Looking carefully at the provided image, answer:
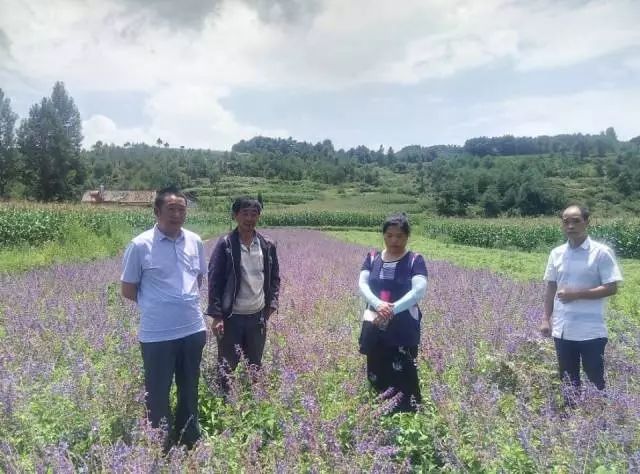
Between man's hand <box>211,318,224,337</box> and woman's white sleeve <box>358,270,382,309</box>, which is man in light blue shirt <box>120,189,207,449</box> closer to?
man's hand <box>211,318,224,337</box>

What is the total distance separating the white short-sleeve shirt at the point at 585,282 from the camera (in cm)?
358

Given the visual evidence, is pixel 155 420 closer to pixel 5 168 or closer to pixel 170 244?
pixel 170 244

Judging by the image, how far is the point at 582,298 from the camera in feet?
11.7

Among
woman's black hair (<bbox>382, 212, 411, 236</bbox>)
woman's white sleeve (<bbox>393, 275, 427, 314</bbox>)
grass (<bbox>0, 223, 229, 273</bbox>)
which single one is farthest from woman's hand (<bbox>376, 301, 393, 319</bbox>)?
grass (<bbox>0, 223, 229, 273</bbox>)

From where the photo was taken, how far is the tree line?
205ft

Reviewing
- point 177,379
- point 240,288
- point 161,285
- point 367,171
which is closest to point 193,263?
point 161,285

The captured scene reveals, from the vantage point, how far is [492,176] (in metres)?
70.2

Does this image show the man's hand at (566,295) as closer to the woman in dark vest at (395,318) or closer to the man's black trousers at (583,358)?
the man's black trousers at (583,358)

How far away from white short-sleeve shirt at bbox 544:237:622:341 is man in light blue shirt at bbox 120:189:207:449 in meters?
2.73

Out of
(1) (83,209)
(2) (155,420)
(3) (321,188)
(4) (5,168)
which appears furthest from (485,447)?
(3) (321,188)

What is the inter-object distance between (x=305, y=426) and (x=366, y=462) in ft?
1.23

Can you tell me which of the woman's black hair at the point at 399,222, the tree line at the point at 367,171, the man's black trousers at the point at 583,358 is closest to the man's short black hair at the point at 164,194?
the woman's black hair at the point at 399,222

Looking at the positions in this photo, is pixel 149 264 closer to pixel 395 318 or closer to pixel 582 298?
pixel 395 318

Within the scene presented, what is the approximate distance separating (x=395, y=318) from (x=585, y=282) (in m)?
1.48
